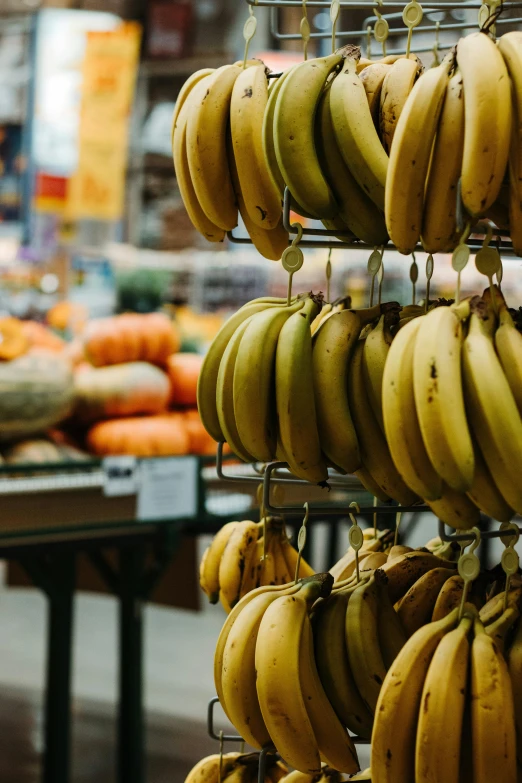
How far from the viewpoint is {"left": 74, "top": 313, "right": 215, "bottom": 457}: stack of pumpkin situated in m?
3.21

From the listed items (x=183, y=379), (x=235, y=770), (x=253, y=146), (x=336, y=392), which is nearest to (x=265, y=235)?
(x=253, y=146)

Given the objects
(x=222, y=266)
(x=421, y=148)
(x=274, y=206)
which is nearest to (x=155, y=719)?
(x=274, y=206)

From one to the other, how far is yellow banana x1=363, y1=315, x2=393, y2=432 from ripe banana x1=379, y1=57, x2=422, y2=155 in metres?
0.26

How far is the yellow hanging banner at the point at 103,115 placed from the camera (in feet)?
17.8

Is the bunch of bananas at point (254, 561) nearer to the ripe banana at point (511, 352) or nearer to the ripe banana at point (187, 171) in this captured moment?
the ripe banana at point (187, 171)

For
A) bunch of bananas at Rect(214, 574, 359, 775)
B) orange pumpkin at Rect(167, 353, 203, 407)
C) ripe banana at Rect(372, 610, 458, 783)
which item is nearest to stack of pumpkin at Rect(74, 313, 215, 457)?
orange pumpkin at Rect(167, 353, 203, 407)

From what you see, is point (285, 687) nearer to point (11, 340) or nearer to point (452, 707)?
point (452, 707)

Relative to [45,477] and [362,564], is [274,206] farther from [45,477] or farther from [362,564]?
[45,477]

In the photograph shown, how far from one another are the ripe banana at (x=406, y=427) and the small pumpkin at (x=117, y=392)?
7.39 feet

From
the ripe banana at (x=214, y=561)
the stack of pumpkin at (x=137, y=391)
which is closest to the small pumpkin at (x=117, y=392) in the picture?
the stack of pumpkin at (x=137, y=391)

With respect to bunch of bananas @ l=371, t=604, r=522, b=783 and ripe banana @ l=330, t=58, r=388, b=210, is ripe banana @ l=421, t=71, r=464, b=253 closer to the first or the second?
ripe banana @ l=330, t=58, r=388, b=210

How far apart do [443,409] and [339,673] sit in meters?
0.44

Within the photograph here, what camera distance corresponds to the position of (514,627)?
1.20 meters

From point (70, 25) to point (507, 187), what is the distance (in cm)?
511
